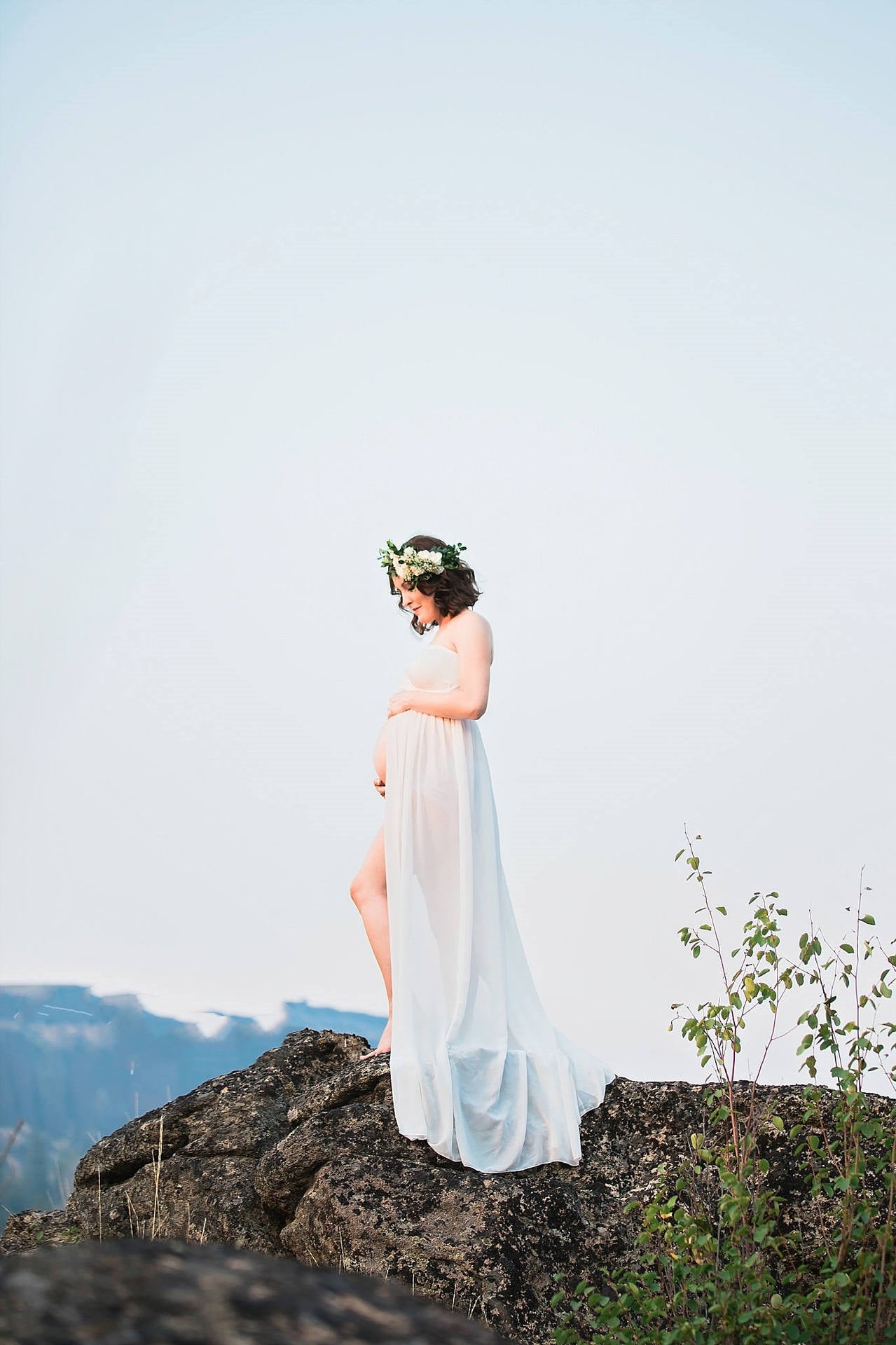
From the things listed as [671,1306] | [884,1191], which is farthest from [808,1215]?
[671,1306]

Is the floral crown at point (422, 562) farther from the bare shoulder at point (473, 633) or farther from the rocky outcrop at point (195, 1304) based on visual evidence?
the rocky outcrop at point (195, 1304)

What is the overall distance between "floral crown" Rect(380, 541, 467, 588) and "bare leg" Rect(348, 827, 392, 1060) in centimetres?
124

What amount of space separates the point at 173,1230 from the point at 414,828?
1943 mm

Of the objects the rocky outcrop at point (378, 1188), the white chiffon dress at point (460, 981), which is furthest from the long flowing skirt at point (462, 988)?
the rocky outcrop at point (378, 1188)

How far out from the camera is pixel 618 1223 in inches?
176

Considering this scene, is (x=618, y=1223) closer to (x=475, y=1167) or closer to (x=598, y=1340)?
(x=475, y=1167)

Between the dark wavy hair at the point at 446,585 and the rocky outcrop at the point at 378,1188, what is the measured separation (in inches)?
84.3

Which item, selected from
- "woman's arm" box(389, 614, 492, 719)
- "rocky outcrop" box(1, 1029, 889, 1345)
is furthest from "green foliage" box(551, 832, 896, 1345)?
"woman's arm" box(389, 614, 492, 719)

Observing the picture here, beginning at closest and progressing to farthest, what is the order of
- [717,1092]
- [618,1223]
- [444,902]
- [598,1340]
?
1. [598,1340]
2. [717,1092]
3. [618,1223]
4. [444,902]

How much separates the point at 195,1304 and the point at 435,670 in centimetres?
458

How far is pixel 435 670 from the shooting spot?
5836 millimetres

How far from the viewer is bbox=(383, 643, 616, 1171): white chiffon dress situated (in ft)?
15.8

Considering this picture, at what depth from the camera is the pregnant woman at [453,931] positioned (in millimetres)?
4852

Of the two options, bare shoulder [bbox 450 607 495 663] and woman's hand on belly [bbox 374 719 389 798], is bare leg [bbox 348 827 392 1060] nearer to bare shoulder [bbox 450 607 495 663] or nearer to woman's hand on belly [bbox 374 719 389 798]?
woman's hand on belly [bbox 374 719 389 798]
